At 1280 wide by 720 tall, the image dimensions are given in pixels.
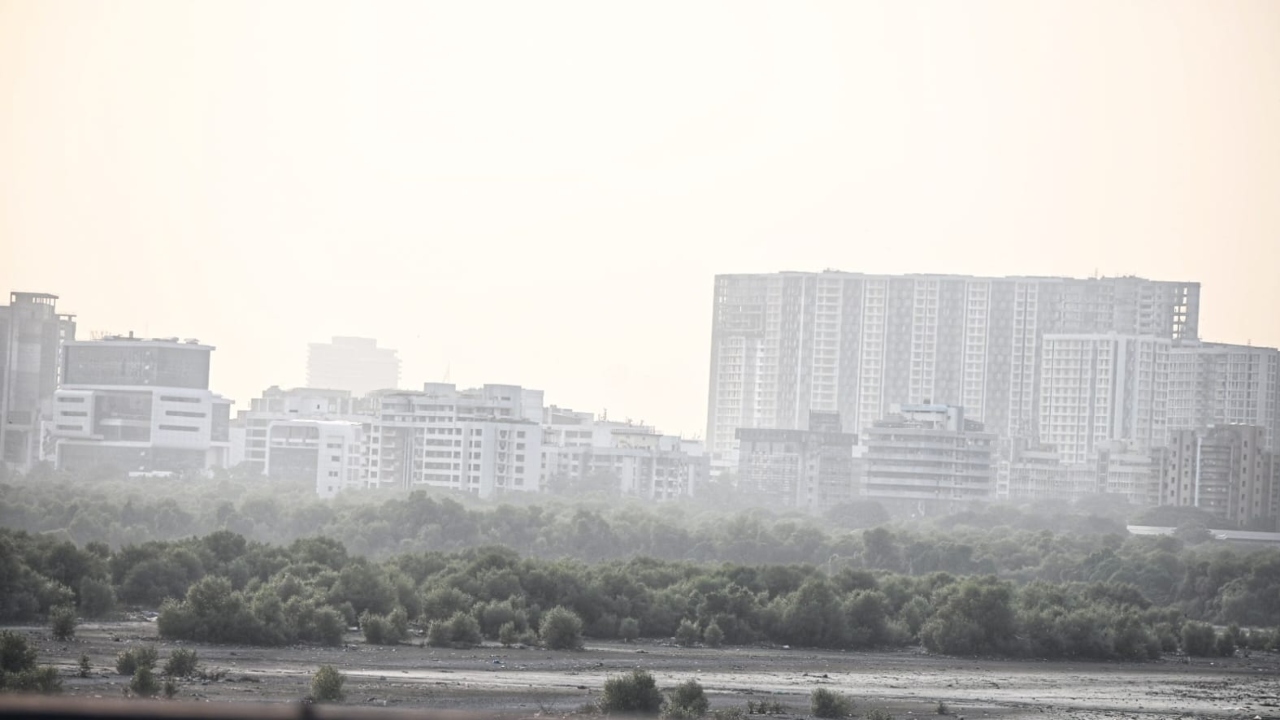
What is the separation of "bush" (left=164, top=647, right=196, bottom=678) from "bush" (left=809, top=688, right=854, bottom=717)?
9.40 meters

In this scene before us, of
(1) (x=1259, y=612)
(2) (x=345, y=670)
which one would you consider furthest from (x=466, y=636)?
(1) (x=1259, y=612)

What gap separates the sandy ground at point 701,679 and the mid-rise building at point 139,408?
134 m

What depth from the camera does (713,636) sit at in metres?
46.3

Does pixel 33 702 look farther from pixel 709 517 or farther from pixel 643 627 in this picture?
pixel 709 517

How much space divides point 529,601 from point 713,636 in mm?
4336

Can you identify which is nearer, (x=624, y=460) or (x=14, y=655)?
(x=14, y=655)

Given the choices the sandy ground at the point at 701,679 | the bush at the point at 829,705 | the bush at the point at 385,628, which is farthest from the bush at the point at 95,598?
the bush at the point at 829,705

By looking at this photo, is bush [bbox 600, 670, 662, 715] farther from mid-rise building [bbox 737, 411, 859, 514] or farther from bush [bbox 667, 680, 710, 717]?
mid-rise building [bbox 737, 411, 859, 514]

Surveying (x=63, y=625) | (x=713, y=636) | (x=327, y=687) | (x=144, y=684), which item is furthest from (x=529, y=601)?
(x=144, y=684)

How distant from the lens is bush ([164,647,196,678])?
30484mm

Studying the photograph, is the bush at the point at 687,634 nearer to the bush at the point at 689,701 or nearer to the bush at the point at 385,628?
the bush at the point at 385,628

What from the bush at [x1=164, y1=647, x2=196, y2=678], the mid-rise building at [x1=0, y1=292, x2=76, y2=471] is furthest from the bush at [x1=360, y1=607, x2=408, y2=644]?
the mid-rise building at [x1=0, y1=292, x2=76, y2=471]

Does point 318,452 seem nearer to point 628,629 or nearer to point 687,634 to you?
point 628,629

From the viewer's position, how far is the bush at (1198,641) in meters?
51.8
